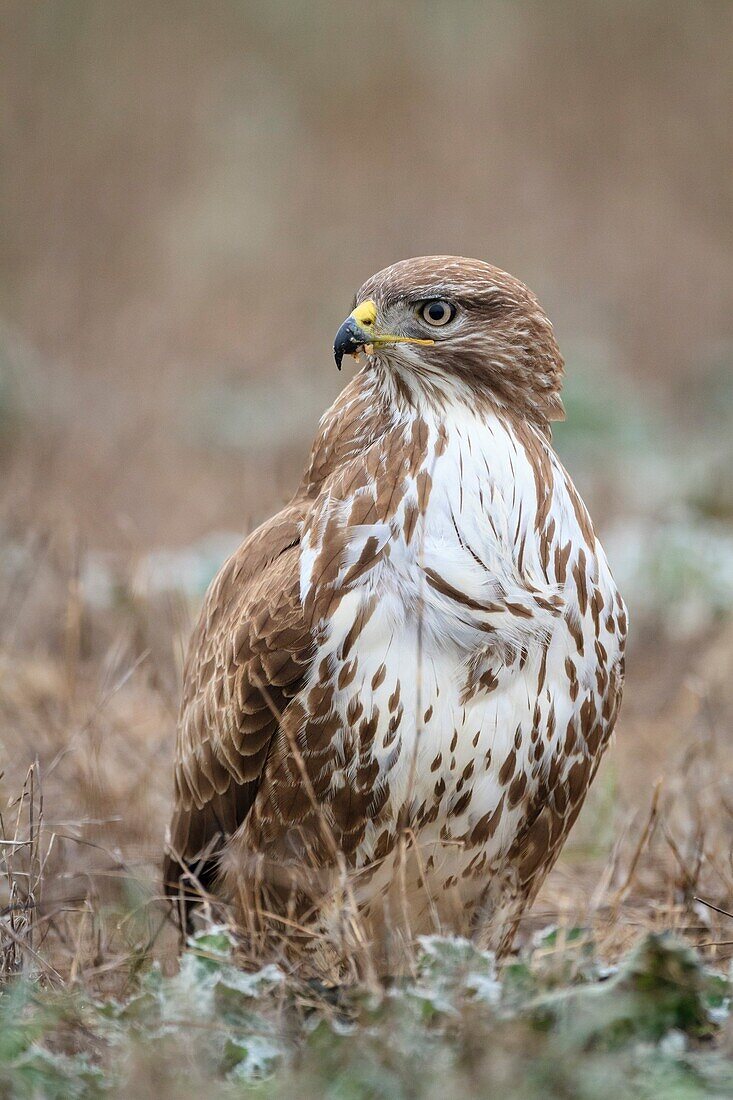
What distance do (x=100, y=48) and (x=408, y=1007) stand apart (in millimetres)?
14171

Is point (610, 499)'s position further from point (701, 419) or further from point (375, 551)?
point (375, 551)

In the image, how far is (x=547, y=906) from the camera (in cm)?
398

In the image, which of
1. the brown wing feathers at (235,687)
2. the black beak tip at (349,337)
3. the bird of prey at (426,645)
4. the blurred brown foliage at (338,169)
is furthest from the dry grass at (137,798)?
the blurred brown foliage at (338,169)

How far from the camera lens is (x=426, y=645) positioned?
9.30ft

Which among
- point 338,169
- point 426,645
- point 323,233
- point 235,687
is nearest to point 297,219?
point 323,233

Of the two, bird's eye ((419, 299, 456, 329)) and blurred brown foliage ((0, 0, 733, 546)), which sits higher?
blurred brown foliage ((0, 0, 733, 546))

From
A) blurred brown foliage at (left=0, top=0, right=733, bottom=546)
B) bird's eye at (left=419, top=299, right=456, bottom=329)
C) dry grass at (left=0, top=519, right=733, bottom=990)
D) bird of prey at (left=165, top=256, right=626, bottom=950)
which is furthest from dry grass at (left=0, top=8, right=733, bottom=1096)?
bird's eye at (left=419, top=299, right=456, bottom=329)

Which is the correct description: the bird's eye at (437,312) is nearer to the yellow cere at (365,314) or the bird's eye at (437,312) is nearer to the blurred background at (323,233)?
the yellow cere at (365,314)

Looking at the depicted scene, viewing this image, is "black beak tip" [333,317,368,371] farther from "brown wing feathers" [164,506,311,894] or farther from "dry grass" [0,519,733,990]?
"dry grass" [0,519,733,990]

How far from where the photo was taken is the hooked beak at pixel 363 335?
9.65ft

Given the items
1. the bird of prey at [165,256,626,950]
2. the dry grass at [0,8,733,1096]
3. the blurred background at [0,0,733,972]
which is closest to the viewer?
the bird of prey at [165,256,626,950]

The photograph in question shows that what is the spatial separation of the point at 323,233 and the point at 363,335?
10.9 meters

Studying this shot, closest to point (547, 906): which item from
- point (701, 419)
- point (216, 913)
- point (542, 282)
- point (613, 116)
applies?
point (216, 913)

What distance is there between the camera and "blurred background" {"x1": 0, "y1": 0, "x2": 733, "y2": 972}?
23.8ft
